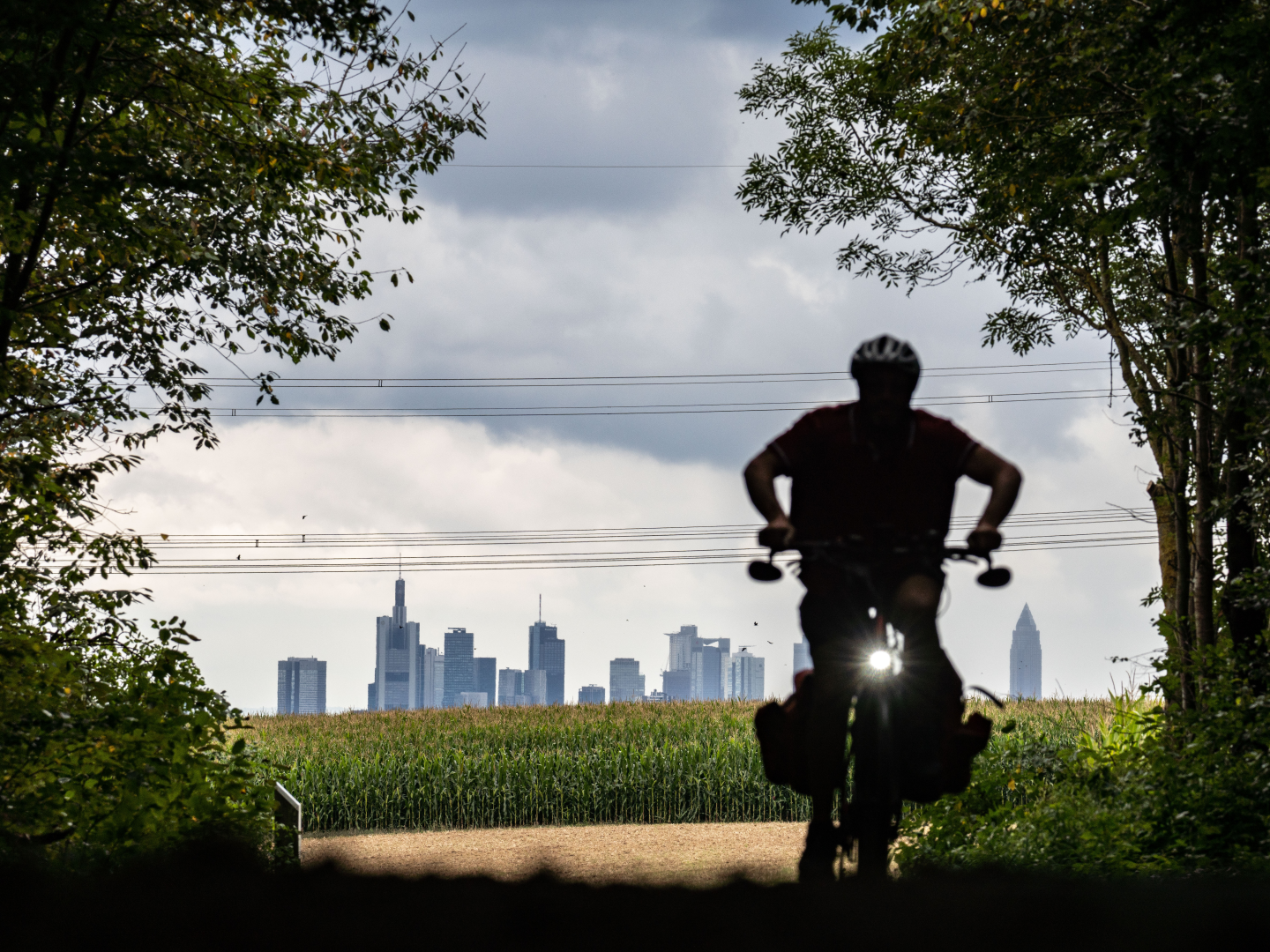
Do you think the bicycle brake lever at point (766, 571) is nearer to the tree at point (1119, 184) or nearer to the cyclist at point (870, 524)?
the cyclist at point (870, 524)

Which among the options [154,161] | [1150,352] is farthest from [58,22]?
[1150,352]

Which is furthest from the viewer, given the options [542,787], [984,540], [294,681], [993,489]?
[294,681]

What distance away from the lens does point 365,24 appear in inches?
341

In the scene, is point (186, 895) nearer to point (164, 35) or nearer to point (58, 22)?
point (58, 22)

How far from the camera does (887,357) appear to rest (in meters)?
3.68

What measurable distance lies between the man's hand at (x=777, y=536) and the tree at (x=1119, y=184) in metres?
5.01

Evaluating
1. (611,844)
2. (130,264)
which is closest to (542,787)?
(611,844)

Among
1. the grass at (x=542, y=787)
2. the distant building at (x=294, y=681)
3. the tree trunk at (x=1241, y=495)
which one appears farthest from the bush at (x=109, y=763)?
the distant building at (x=294, y=681)

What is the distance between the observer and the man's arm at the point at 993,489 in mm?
3625

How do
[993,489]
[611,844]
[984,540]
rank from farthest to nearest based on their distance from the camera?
[611,844] < [993,489] < [984,540]

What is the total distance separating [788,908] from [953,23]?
9254mm

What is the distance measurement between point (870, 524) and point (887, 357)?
23.0 inches

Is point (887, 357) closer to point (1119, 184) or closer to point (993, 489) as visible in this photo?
point (993, 489)

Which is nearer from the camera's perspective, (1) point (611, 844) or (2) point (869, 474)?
(2) point (869, 474)
